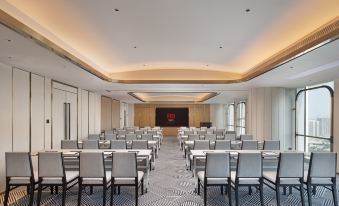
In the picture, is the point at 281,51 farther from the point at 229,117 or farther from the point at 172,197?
the point at 229,117

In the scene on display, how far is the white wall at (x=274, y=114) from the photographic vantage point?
34.9 feet

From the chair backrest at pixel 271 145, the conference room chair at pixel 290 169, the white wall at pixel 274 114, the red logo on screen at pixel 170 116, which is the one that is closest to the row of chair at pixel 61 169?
the conference room chair at pixel 290 169

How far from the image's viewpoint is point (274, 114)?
10.7 metres

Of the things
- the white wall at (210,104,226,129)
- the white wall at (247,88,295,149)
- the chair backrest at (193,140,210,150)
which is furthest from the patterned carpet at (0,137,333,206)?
the white wall at (210,104,226,129)

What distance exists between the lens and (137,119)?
25.2 metres

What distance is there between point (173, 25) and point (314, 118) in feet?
23.2

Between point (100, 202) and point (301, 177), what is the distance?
334 cm

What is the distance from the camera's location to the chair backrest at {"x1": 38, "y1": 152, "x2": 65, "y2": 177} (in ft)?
15.1

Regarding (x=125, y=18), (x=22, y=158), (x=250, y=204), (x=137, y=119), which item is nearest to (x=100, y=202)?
(x=22, y=158)

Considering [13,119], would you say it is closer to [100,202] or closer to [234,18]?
[100,202]

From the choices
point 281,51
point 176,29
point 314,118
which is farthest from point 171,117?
point 176,29

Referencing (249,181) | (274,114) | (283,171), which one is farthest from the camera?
(274,114)

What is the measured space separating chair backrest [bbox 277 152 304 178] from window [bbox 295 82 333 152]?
183 inches

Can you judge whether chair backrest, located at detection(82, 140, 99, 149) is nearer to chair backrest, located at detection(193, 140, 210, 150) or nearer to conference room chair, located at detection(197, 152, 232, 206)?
chair backrest, located at detection(193, 140, 210, 150)
